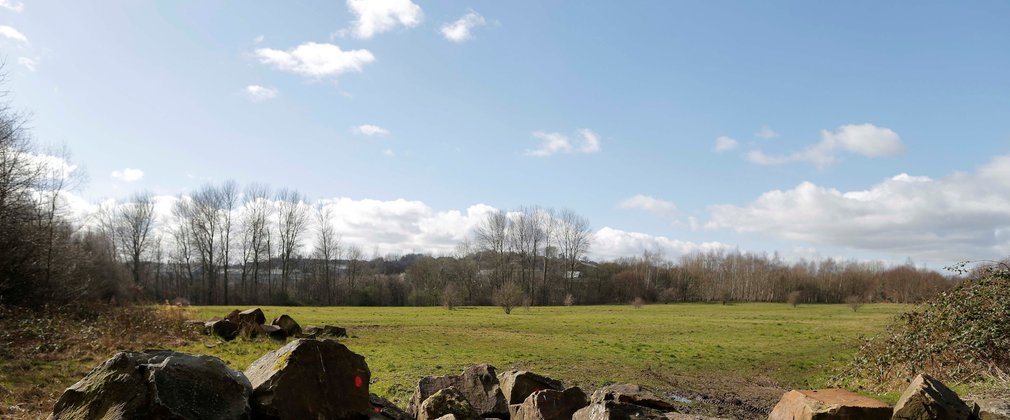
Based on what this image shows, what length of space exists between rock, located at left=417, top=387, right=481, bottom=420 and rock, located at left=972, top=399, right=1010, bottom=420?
23.5 feet

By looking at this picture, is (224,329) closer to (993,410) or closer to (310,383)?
(310,383)

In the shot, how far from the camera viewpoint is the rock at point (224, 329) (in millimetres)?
24703

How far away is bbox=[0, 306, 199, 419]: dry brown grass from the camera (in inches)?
456

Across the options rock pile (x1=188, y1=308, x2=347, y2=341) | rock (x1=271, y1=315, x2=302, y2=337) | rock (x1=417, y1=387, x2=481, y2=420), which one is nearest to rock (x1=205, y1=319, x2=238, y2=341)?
rock pile (x1=188, y1=308, x2=347, y2=341)

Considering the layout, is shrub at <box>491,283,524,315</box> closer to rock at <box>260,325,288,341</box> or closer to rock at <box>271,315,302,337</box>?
rock at <box>271,315,302,337</box>

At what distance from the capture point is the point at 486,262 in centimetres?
10825

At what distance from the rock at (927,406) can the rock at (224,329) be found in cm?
2446

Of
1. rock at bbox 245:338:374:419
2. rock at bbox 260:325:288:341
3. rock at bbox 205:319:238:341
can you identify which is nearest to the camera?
rock at bbox 245:338:374:419

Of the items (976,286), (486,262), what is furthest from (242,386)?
(486,262)

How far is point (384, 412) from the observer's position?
26.8 feet

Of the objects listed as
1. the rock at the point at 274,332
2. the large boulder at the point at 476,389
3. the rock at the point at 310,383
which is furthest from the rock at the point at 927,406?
the rock at the point at 274,332

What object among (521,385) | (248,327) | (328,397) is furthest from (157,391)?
(248,327)

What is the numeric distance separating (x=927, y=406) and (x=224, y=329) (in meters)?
25.3

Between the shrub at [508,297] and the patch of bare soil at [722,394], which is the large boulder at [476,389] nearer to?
the patch of bare soil at [722,394]
